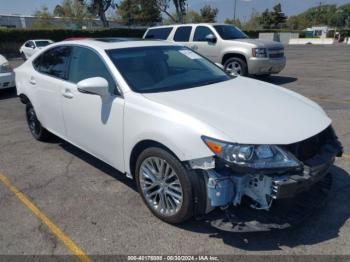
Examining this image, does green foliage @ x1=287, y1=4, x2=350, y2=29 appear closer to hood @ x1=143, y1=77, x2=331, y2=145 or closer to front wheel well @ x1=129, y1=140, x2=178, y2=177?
hood @ x1=143, y1=77, x2=331, y2=145

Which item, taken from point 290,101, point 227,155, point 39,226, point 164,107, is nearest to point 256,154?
point 227,155

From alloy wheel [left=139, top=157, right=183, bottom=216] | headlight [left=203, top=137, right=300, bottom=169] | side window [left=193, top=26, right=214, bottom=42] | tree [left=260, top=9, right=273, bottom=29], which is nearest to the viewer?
headlight [left=203, top=137, right=300, bottom=169]

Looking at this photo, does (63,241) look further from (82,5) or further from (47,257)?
(82,5)

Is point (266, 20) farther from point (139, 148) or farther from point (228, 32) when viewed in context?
point (139, 148)

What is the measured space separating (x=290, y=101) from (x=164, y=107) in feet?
4.55

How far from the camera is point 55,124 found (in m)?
4.74

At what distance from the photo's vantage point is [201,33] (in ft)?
36.7

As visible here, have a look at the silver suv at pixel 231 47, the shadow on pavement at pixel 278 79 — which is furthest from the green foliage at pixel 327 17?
the silver suv at pixel 231 47

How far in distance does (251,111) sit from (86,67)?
206 centimetres

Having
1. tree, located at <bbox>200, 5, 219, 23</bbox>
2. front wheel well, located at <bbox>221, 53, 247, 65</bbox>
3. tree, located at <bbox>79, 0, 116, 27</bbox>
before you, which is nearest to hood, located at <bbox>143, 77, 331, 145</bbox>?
front wheel well, located at <bbox>221, 53, 247, 65</bbox>

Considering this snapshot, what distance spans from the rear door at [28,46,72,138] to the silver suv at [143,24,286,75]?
21.5 feet

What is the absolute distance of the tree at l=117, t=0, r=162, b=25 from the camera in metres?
63.3

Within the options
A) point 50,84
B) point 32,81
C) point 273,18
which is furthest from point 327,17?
point 50,84

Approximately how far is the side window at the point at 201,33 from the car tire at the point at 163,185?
8.39 m
